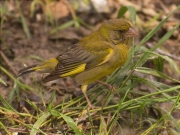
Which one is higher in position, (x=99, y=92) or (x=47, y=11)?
(x=47, y=11)

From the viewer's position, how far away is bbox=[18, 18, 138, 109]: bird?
453 centimetres

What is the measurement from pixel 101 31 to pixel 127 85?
2.70 ft

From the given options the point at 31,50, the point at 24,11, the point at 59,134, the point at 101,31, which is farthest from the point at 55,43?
the point at 59,134

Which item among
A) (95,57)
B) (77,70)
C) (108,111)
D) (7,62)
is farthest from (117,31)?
(7,62)

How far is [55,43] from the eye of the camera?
5926 millimetres

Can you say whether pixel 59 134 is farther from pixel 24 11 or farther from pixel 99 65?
pixel 24 11

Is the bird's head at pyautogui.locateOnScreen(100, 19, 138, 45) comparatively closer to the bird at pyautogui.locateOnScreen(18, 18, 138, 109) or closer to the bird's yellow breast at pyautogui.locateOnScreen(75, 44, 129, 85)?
the bird at pyautogui.locateOnScreen(18, 18, 138, 109)

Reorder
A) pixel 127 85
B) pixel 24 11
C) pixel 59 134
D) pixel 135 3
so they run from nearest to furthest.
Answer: pixel 59 134 → pixel 127 85 → pixel 24 11 → pixel 135 3

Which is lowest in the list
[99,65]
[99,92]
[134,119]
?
[134,119]

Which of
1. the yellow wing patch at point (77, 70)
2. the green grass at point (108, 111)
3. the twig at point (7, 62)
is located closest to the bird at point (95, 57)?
the yellow wing patch at point (77, 70)

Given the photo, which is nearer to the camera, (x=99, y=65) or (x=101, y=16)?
(x=99, y=65)

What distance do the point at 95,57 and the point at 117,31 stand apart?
421 mm

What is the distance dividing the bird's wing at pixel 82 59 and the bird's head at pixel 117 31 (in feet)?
0.39

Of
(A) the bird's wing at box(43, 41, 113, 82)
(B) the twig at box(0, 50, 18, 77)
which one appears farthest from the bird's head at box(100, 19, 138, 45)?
(B) the twig at box(0, 50, 18, 77)
